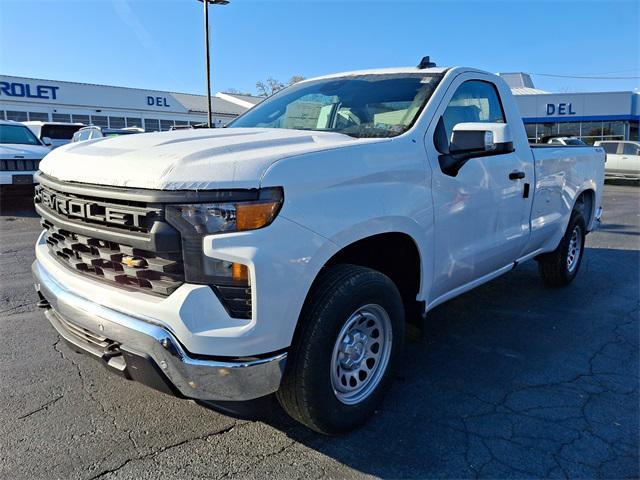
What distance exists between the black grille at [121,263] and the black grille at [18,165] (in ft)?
28.1

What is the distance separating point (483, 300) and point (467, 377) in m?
1.85

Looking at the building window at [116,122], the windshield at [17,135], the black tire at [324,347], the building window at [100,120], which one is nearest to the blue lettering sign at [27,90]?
the building window at [100,120]

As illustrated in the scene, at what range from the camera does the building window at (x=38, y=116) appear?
32.6 metres

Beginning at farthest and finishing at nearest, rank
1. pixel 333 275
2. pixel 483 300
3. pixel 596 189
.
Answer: pixel 596 189 < pixel 483 300 < pixel 333 275

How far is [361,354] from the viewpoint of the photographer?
2863 mm

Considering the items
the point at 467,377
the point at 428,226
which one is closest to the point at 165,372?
the point at 428,226

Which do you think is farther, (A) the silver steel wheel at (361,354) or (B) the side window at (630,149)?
(B) the side window at (630,149)

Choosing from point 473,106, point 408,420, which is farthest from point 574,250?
point 408,420

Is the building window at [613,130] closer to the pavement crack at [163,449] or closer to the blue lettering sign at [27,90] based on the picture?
the blue lettering sign at [27,90]

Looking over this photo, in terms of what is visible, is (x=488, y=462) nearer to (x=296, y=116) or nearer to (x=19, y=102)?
(x=296, y=116)

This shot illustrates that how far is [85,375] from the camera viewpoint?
133 inches

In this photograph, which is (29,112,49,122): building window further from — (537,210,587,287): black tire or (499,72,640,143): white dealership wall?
(537,210,587,287): black tire

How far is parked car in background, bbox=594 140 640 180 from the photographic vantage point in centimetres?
2073

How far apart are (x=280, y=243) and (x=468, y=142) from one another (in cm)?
157
